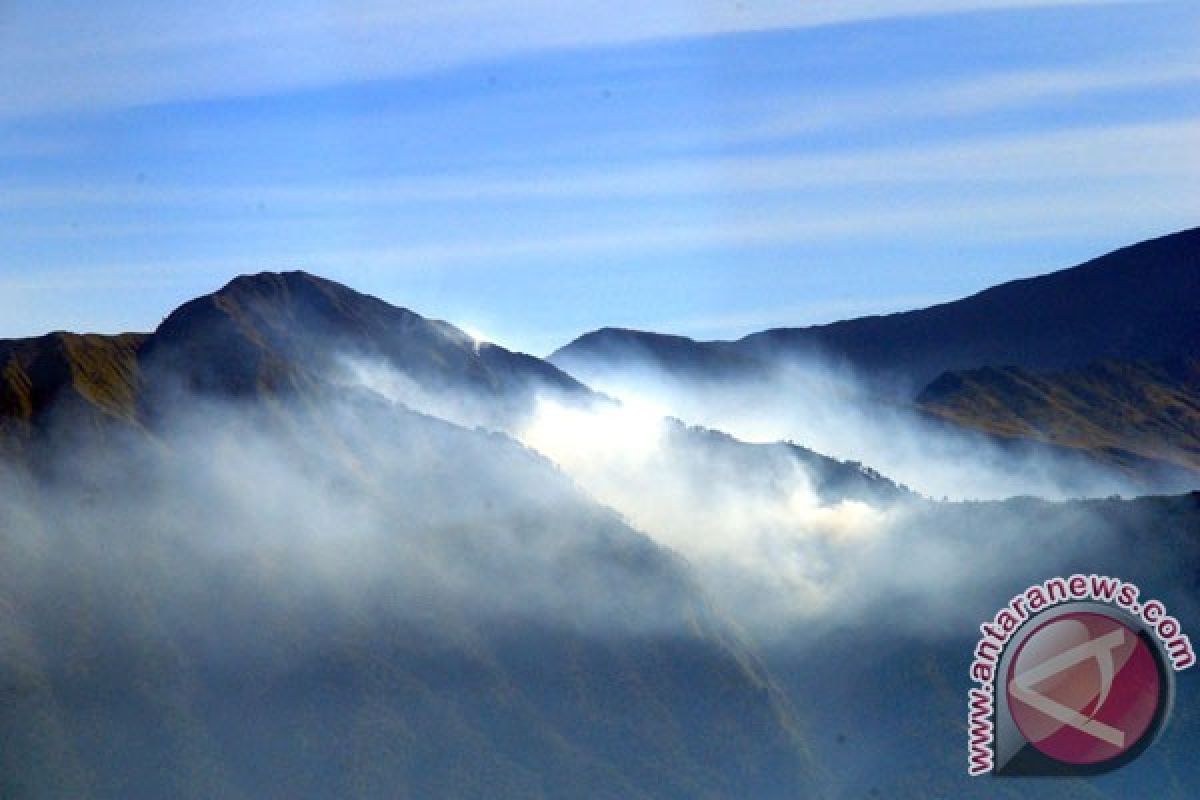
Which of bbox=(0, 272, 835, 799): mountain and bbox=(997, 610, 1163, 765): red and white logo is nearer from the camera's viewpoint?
bbox=(997, 610, 1163, 765): red and white logo

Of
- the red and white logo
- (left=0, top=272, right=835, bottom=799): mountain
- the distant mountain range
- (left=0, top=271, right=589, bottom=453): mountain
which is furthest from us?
(left=0, top=271, right=589, bottom=453): mountain

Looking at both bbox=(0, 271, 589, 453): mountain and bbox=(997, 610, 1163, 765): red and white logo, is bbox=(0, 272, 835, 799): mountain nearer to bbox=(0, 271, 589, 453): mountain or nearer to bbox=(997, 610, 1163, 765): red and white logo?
bbox=(0, 271, 589, 453): mountain

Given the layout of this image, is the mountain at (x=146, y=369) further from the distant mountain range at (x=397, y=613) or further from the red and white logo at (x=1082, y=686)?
the red and white logo at (x=1082, y=686)

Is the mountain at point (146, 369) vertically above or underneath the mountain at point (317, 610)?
above

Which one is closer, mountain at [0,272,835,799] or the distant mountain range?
mountain at [0,272,835,799]

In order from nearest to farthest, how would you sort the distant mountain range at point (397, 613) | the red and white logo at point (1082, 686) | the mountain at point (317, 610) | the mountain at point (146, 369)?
the red and white logo at point (1082, 686), the mountain at point (317, 610), the distant mountain range at point (397, 613), the mountain at point (146, 369)

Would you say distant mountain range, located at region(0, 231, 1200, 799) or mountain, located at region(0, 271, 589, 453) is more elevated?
mountain, located at region(0, 271, 589, 453)

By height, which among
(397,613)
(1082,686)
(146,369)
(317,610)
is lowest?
(1082,686)

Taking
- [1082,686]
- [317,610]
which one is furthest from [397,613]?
[1082,686]

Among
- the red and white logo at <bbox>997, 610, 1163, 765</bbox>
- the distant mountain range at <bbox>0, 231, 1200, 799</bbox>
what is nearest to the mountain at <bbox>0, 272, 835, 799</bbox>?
the distant mountain range at <bbox>0, 231, 1200, 799</bbox>

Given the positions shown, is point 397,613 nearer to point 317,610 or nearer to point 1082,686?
point 317,610

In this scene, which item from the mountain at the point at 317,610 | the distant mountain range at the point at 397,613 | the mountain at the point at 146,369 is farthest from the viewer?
the mountain at the point at 146,369

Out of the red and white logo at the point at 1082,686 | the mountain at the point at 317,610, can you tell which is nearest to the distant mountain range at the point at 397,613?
the mountain at the point at 317,610

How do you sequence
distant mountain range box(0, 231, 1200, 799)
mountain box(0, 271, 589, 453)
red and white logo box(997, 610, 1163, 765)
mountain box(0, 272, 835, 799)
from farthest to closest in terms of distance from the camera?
mountain box(0, 271, 589, 453)
distant mountain range box(0, 231, 1200, 799)
mountain box(0, 272, 835, 799)
red and white logo box(997, 610, 1163, 765)
